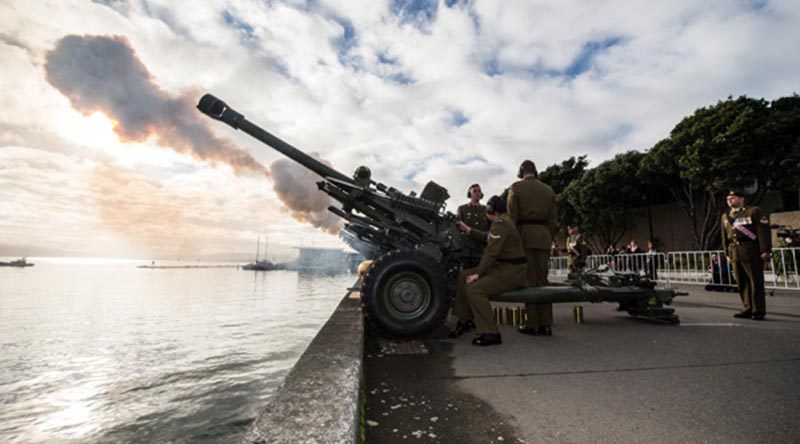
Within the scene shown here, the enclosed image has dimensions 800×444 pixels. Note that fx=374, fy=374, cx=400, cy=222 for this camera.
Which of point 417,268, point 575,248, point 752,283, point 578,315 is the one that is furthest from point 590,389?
point 575,248

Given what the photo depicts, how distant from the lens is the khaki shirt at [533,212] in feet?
14.8

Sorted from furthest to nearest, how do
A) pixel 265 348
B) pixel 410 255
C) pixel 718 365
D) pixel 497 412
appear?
1. pixel 265 348
2. pixel 410 255
3. pixel 718 365
4. pixel 497 412

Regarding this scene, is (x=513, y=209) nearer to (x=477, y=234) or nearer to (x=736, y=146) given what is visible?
(x=477, y=234)

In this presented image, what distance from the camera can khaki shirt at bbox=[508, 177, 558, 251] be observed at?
14.8 ft

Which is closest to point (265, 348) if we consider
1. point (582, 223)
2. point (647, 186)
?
point (582, 223)

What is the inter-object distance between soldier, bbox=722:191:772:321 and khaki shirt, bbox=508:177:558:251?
3.10 meters

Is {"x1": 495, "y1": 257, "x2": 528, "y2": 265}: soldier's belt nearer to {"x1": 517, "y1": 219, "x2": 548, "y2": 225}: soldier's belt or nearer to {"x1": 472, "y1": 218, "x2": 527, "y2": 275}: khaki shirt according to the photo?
{"x1": 472, "y1": 218, "x2": 527, "y2": 275}: khaki shirt

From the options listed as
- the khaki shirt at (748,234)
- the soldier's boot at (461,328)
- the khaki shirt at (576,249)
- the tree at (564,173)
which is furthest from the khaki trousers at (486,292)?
the tree at (564,173)

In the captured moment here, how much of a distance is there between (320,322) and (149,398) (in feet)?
24.0

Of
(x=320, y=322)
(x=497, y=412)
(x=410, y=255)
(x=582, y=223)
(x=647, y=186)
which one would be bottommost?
(x=320, y=322)

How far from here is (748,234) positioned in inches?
213

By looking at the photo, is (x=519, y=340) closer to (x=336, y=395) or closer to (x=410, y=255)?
(x=410, y=255)

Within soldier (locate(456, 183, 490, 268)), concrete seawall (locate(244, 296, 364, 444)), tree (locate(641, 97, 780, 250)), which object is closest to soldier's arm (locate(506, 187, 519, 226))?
soldier (locate(456, 183, 490, 268))

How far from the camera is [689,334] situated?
4062mm
